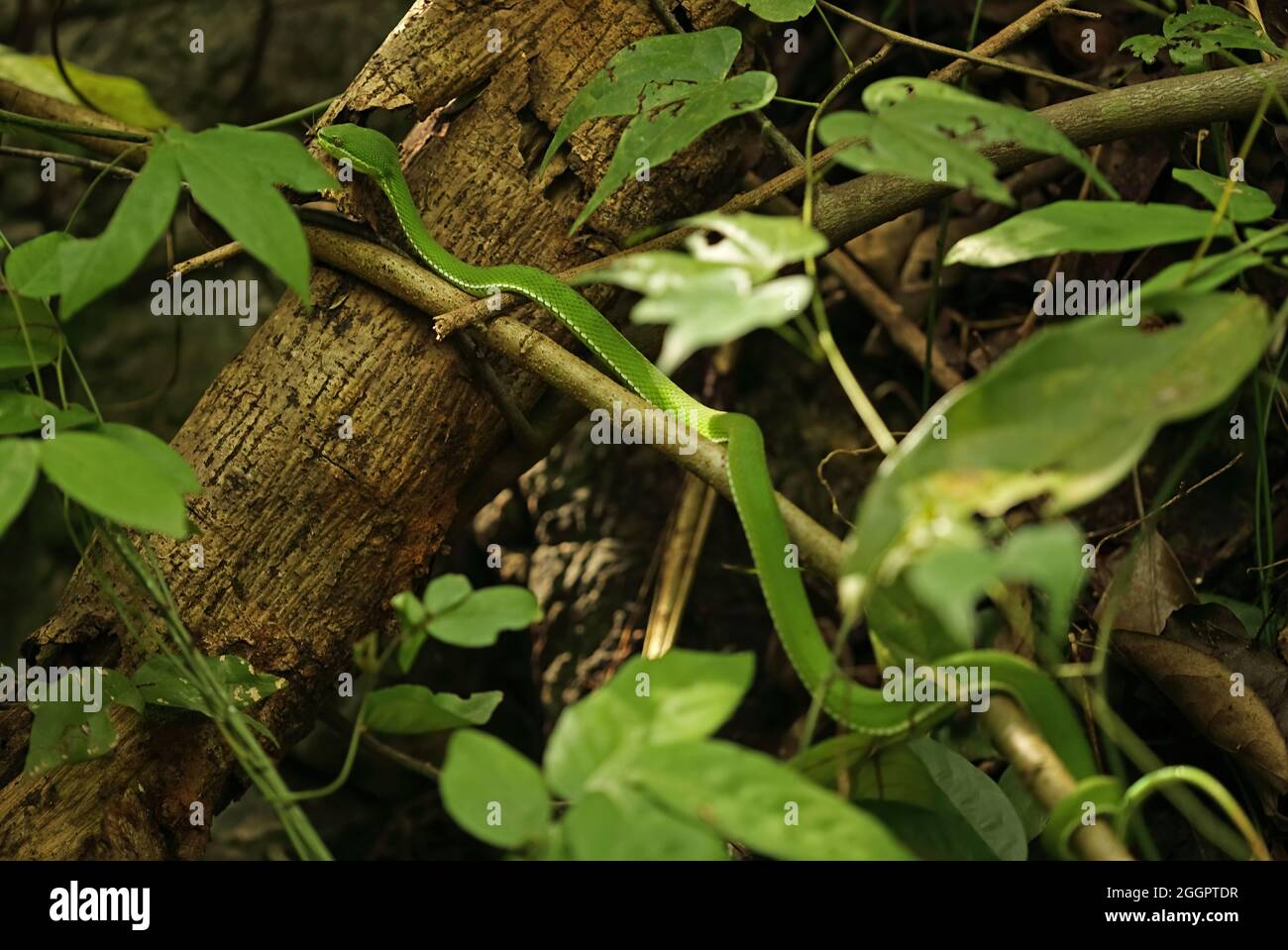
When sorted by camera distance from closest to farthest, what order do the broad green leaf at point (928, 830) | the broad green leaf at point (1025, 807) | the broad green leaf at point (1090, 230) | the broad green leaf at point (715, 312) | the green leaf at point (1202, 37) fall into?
the broad green leaf at point (715, 312) → the broad green leaf at point (1090, 230) → the broad green leaf at point (928, 830) → the broad green leaf at point (1025, 807) → the green leaf at point (1202, 37)

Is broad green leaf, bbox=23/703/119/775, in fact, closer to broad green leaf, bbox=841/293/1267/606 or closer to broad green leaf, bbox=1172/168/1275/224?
broad green leaf, bbox=841/293/1267/606

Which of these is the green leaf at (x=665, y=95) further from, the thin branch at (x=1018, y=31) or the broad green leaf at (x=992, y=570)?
the broad green leaf at (x=992, y=570)

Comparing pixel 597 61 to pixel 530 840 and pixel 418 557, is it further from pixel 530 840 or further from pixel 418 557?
pixel 530 840

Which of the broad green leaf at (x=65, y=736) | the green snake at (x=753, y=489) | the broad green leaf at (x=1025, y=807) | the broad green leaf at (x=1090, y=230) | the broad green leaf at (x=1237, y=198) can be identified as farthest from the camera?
the broad green leaf at (x=1025, y=807)

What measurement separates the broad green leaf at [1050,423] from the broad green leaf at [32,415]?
3.62 feet

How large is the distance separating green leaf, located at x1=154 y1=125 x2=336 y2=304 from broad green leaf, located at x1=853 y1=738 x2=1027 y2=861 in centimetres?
104

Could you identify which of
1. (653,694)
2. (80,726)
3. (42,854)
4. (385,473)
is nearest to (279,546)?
(385,473)

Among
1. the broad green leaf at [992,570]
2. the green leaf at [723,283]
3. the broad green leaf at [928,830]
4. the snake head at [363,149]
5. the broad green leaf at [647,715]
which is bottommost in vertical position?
the broad green leaf at [928,830]

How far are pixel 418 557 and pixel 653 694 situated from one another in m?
1.23

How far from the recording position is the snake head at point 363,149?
218cm

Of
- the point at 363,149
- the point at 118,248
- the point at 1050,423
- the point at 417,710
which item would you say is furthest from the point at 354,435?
the point at 1050,423

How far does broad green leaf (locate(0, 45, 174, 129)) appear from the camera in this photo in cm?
154

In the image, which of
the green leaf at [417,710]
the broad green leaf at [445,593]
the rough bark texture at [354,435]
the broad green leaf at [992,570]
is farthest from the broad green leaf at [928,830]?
the rough bark texture at [354,435]
